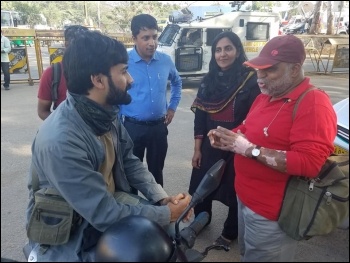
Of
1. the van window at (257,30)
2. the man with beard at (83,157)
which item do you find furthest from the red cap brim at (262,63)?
the van window at (257,30)

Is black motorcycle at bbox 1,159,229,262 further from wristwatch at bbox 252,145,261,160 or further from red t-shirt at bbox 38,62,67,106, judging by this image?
red t-shirt at bbox 38,62,67,106

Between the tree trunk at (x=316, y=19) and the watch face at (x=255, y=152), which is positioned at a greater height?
the tree trunk at (x=316, y=19)

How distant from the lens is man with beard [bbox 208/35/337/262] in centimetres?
137

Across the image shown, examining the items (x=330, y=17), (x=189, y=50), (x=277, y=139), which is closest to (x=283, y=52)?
(x=330, y=17)

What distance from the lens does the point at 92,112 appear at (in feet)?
4.78

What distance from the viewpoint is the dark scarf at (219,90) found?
234 centimetres

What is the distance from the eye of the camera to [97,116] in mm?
1472

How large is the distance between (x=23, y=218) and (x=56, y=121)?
2.07 metres

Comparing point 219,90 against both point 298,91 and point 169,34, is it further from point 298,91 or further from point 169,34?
point 169,34

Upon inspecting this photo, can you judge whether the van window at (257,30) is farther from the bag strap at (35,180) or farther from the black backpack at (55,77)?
the bag strap at (35,180)

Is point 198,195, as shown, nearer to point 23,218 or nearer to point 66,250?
point 66,250

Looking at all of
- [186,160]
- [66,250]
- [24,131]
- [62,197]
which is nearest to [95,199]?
[62,197]

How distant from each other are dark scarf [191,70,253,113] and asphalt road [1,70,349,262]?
1.68 ft

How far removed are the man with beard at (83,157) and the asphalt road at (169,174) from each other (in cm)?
18
